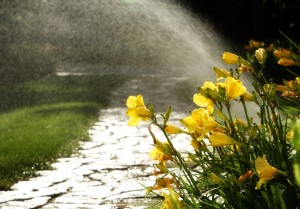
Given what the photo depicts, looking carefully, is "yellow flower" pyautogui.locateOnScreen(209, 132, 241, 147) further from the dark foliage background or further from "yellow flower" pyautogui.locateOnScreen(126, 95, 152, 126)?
the dark foliage background

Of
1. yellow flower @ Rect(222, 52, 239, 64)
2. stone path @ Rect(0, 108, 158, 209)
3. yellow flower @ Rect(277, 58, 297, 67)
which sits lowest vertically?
yellow flower @ Rect(277, 58, 297, 67)

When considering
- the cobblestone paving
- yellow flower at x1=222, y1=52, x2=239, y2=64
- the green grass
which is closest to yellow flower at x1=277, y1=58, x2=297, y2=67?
yellow flower at x1=222, y1=52, x2=239, y2=64

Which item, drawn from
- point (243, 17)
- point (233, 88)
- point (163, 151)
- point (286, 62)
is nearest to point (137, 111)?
point (163, 151)

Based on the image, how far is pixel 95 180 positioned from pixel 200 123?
246 cm

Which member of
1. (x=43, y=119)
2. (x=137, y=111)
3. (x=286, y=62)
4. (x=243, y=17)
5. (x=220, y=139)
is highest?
(x=243, y=17)

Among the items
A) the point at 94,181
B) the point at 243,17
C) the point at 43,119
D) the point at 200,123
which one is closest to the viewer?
the point at 200,123

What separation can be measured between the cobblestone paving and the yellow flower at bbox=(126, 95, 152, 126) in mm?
935

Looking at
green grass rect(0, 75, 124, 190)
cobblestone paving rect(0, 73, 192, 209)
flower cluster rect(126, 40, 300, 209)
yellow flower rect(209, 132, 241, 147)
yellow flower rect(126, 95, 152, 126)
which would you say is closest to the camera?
yellow flower rect(209, 132, 241, 147)

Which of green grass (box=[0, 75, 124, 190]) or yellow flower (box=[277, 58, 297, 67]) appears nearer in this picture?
yellow flower (box=[277, 58, 297, 67])

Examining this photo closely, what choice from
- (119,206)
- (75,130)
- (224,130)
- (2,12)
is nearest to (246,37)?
(2,12)

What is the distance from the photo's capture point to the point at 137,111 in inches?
79.6

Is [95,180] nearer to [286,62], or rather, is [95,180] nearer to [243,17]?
[286,62]

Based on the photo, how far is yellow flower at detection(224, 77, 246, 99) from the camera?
6.15 feet

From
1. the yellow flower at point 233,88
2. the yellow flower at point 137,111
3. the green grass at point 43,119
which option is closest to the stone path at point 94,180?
the green grass at point 43,119
